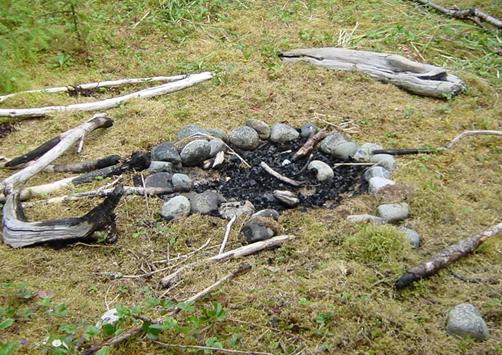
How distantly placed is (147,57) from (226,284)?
12.7 ft

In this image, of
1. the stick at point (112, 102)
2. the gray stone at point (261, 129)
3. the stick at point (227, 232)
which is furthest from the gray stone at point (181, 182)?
the stick at point (112, 102)

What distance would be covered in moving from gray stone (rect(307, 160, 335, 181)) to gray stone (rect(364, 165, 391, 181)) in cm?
28

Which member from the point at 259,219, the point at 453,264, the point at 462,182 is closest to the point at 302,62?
the point at 462,182

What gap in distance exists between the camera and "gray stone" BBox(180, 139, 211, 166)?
4402mm

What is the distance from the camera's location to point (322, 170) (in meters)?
4.30

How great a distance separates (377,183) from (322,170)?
473mm

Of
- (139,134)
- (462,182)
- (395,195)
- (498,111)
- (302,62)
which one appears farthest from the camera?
(302,62)

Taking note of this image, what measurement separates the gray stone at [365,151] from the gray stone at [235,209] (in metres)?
1.09

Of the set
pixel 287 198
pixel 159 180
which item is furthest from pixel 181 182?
pixel 287 198

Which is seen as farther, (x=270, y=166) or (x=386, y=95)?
(x=386, y=95)

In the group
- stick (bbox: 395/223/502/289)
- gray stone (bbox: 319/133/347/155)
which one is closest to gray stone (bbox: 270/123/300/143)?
gray stone (bbox: 319/133/347/155)

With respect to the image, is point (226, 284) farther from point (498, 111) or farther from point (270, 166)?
point (498, 111)

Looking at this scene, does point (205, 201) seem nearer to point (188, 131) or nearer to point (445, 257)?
point (188, 131)

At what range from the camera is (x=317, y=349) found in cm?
279
